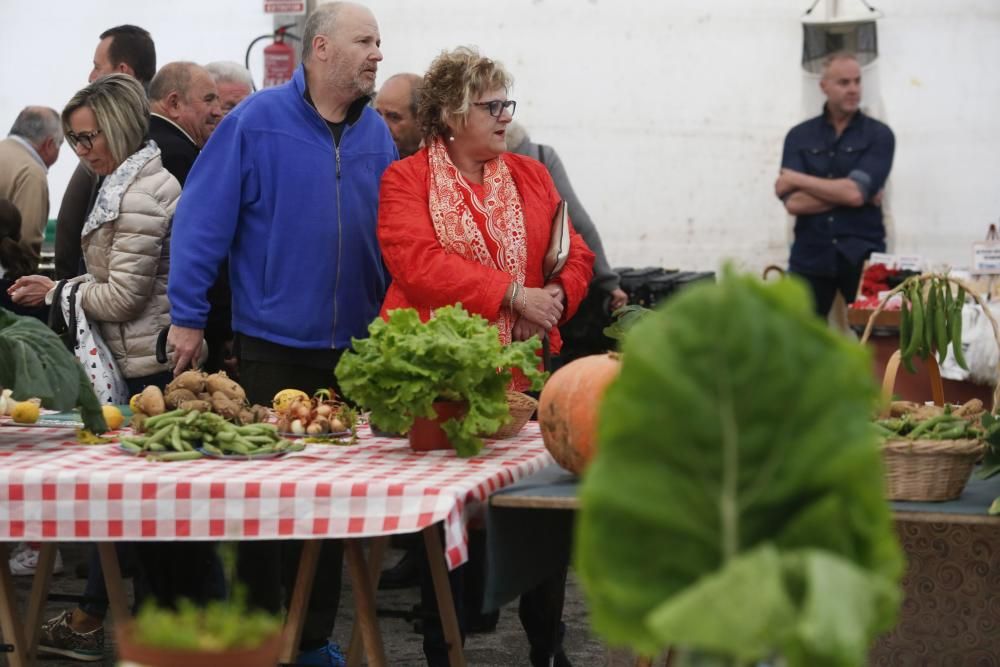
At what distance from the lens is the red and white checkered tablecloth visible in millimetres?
2932

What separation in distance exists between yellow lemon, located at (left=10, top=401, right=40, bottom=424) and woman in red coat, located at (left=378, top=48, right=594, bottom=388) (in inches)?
40.2

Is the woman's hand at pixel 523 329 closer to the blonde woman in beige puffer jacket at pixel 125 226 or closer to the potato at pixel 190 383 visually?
the potato at pixel 190 383

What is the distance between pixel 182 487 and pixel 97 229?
190 centimetres

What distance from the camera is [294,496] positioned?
9.73 feet

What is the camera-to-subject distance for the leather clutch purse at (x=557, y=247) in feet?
14.7

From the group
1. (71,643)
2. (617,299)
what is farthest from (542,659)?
(617,299)

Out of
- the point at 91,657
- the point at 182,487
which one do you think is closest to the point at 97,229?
the point at 91,657

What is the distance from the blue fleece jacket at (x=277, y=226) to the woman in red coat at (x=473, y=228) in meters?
0.19

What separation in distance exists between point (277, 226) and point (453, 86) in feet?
2.12

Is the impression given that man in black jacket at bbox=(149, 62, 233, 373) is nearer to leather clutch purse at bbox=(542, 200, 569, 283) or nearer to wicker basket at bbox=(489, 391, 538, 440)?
leather clutch purse at bbox=(542, 200, 569, 283)

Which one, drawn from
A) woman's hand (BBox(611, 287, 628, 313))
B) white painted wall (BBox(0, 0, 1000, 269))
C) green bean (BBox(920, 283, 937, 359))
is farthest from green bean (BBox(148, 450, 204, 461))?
white painted wall (BBox(0, 0, 1000, 269))

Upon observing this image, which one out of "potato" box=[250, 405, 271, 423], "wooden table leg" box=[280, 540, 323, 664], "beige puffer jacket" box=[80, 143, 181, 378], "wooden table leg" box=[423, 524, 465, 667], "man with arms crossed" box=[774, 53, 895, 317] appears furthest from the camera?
"man with arms crossed" box=[774, 53, 895, 317]

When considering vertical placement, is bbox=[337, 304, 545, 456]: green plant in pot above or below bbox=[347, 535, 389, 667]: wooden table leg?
above

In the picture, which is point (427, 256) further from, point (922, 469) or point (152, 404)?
point (922, 469)
